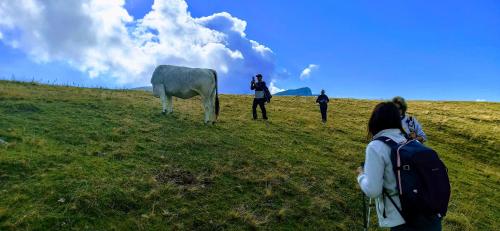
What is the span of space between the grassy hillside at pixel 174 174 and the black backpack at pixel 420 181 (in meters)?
4.78

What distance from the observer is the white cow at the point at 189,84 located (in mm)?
19156

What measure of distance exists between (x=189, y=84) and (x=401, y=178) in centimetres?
1565

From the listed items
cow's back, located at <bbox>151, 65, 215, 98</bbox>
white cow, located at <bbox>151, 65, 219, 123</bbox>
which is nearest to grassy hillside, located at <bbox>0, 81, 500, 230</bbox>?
white cow, located at <bbox>151, 65, 219, 123</bbox>

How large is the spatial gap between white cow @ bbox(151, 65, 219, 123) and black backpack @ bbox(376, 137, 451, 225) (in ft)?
48.8

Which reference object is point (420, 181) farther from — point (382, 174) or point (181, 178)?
point (181, 178)

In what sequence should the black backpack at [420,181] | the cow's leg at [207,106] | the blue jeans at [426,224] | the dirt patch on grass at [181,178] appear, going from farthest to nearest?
the cow's leg at [207,106] → the dirt patch on grass at [181,178] → the blue jeans at [426,224] → the black backpack at [420,181]

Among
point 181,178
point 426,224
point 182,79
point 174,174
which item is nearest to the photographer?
point 426,224

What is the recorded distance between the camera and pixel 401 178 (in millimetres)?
4605

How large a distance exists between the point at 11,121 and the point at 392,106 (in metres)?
14.2

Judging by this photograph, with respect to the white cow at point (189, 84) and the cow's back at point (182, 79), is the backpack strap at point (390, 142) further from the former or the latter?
the cow's back at point (182, 79)

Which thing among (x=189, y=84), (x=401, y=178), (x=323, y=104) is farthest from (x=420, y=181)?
(x=323, y=104)

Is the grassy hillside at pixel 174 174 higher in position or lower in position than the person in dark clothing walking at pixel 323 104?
lower

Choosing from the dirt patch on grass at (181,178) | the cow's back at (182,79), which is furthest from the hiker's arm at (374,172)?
the cow's back at (182,79)

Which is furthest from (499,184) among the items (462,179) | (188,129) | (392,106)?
(392,106)
